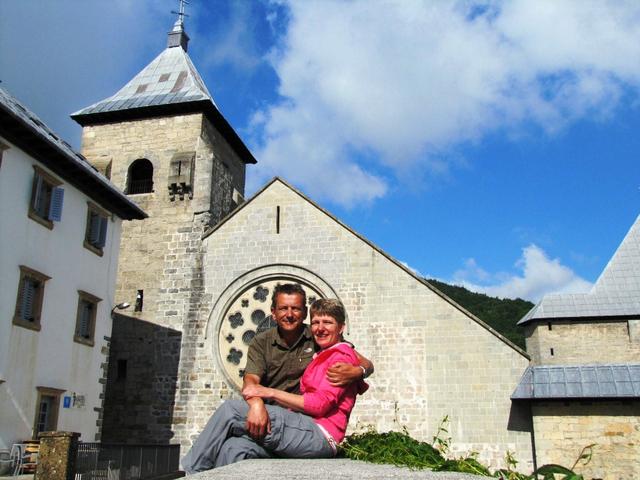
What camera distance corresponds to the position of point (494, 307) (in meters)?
55.0

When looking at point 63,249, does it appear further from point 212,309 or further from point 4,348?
point 212,309

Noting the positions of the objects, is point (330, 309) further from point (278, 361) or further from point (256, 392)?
point (256, 392)

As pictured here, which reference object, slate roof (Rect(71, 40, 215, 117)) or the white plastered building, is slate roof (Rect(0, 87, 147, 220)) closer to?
the white plastered building

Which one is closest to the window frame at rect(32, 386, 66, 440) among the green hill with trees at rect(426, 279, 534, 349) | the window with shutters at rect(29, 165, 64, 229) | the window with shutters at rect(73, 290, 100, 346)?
the window with shutters at rect(73, 290, 100, 346)

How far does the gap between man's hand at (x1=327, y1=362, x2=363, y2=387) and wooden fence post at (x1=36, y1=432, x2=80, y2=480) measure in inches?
354

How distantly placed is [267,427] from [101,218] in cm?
1543

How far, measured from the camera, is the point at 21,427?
13773 mm

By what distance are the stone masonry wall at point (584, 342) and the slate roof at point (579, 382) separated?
1348 millimetres

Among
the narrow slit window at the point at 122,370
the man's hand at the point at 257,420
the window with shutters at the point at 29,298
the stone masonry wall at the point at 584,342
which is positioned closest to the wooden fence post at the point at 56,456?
the window with shutters at the point at 29,298

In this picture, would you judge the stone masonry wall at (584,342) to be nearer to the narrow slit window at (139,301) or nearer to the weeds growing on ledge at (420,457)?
the narrow slit window at (139,301)

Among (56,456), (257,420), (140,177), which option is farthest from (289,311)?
(140,177)

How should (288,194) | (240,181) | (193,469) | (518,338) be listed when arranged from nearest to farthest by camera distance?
1. (193,469)
2. (288,194)
3. (240,181)
4. (518,338)

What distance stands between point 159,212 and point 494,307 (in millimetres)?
40380

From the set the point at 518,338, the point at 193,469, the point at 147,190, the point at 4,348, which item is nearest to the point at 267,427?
the point at 193,469
